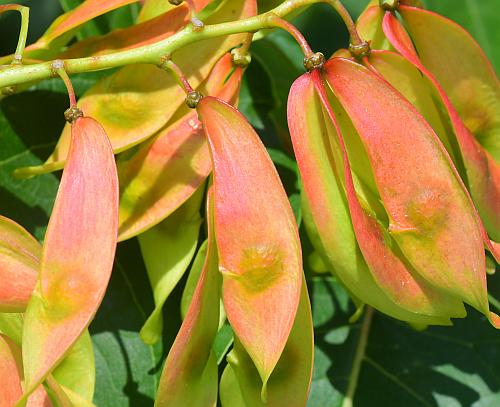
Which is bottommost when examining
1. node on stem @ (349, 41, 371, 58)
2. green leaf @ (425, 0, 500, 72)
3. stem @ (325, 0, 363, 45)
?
node on stem @ (349, 41, 371, 58)

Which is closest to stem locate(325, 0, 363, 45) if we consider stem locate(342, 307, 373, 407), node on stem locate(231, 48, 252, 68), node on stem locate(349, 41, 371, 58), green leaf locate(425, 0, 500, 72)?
node on stem locate(349, 41, 371, 58)

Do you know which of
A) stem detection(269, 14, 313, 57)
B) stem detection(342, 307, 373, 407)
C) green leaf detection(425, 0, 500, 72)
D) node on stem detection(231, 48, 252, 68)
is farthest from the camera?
green leaf detection(425, 0, 500, 72)

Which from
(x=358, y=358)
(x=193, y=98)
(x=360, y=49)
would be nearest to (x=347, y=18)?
(x=360, y=49)

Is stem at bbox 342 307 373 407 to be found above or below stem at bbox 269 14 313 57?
below

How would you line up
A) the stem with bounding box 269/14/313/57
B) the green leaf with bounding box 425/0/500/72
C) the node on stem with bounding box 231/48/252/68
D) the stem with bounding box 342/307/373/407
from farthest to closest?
the green leaf with bounding box 425/0/500/72 < the stem with bounding box 342/307/373/407 < the node on stem with bounding box 231/48/252/68 < the stem with bounding box 269/14/313/57

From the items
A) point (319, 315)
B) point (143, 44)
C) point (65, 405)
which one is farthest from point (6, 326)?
point (319, 315)

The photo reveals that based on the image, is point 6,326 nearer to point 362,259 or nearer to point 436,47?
point 362,259

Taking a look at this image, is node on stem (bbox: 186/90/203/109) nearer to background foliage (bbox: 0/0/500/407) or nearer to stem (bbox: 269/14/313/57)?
stem (bbox: 269/14/313/57)
